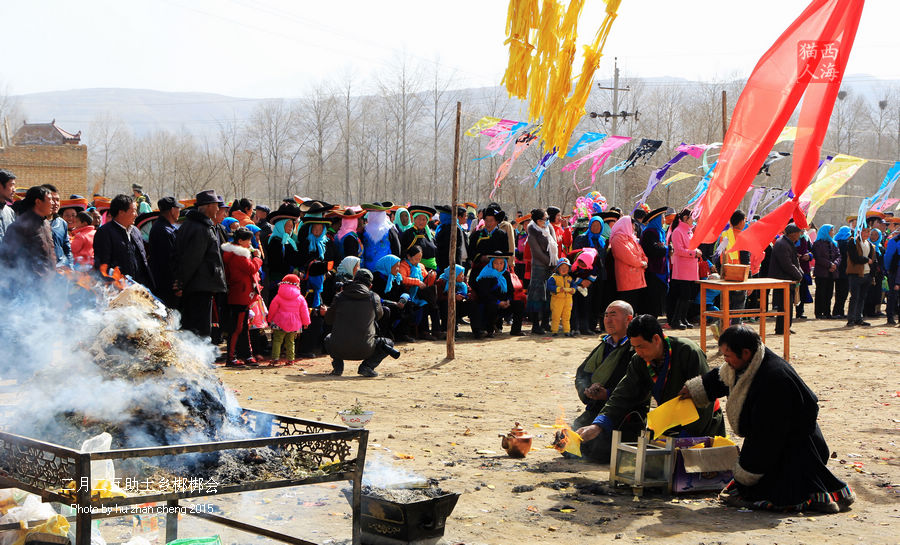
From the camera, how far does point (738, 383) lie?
5.52 meters

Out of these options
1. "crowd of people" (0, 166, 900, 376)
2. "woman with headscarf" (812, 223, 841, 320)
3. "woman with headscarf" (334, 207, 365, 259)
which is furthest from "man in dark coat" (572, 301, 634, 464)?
"woman with headscarf" (812, 223, 841, 320)

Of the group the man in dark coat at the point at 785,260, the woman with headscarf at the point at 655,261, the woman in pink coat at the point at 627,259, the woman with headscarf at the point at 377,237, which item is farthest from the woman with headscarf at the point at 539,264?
the man in dark coat at the point at 785,260

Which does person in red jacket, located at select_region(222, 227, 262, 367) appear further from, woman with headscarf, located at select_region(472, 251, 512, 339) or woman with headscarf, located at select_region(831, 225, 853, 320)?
woman with headscarf, located at select_region(831, 225, 853, 320)

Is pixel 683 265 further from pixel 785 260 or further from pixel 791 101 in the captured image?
pixel 791 101

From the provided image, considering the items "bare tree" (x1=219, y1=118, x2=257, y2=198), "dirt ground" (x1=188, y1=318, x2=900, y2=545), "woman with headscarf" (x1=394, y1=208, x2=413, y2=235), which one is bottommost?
"dirt ground" (x1=188, y1=318, x2=900, y2=545)

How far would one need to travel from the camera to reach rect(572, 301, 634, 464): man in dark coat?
21.4 ft

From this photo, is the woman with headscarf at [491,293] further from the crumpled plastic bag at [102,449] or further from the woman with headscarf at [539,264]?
the crumpled plastic bag at [102,449]

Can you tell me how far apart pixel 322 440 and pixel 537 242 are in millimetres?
9800

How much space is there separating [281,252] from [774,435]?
768 centimetres

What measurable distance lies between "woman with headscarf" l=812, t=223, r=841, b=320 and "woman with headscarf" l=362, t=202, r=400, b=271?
30.1 ft

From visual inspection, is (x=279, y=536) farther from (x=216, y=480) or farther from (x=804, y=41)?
(x=804, y=41)

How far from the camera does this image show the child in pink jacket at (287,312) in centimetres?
1056

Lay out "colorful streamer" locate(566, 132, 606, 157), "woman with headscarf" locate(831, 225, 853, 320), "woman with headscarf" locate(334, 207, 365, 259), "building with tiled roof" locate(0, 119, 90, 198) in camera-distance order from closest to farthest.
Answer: "woman with headscarf" locate(334, 207, 365, 259), "colorful streamer" locate(566, 132, 606, 157), "woman with headscarf" locate(831, 225, 853, 320), "building with tiled roof" locate(0, 119, 90, 198)

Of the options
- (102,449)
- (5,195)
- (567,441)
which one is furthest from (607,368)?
(5,195)
